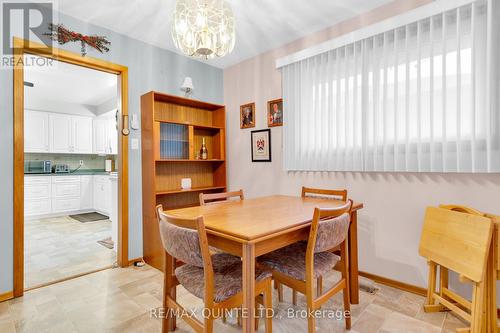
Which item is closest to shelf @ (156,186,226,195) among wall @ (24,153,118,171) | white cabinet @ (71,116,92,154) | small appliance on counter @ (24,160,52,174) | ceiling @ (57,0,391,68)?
ceiling @ (57,0,391,68)

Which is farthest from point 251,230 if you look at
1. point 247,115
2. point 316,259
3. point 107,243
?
point 107,243

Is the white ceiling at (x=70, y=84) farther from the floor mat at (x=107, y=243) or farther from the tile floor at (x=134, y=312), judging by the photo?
the tile floor at (x=134, y=312)

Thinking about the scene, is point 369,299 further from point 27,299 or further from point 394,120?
point 27,299

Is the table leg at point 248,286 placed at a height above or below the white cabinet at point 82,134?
below

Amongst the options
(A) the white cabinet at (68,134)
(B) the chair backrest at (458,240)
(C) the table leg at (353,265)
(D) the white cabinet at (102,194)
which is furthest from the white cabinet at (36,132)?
(B) the chair backrest at (458,240)

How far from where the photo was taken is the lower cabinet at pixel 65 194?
508 centimetres

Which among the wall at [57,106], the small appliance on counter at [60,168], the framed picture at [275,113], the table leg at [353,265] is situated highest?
the wall at [57,106]

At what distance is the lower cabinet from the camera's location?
5083mm

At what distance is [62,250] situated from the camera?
3299 mm

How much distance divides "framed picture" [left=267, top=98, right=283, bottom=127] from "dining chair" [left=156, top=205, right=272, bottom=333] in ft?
6.39

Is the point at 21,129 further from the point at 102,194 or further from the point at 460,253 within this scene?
the point at 102,194

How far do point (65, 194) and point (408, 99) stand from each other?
6.32m

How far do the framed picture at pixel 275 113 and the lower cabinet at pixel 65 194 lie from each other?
3929mm

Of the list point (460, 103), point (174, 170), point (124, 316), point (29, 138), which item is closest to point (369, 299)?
point (460, 103)
